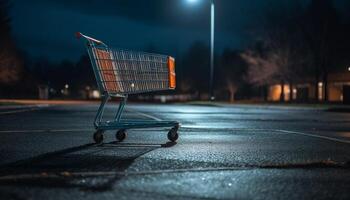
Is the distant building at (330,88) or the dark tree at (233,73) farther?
the dark tree at (233,73)

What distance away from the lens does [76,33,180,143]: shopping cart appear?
9.20 meters

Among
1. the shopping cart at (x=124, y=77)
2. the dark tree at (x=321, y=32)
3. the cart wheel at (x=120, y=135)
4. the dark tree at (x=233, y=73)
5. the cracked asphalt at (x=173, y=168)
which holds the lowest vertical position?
the cracked asphalt at (x=173, y=168)

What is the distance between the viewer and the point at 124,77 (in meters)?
9.77

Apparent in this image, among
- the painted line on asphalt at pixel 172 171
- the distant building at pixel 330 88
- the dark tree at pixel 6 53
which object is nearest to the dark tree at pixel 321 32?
the distant building at pixel 330 88

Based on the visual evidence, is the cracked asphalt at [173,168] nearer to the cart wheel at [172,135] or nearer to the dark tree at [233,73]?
the cart wheel at [172,135]

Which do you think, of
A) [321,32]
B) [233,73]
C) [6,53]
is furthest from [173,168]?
[233,73]

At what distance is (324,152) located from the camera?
8.30m

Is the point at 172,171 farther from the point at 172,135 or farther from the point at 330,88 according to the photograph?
the point at 330,88

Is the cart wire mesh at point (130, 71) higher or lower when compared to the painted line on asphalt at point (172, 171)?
higher

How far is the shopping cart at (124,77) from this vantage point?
9.20 meters

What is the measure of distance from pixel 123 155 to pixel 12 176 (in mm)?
2111

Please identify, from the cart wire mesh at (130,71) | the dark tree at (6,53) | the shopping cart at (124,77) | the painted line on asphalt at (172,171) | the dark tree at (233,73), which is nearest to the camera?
the painted line on asphalt at (172,171)

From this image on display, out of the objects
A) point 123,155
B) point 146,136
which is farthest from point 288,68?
point 123,155

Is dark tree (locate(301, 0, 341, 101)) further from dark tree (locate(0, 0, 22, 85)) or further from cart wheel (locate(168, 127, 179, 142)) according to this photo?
cart wheel (locate(168, 127, 179, 142))
